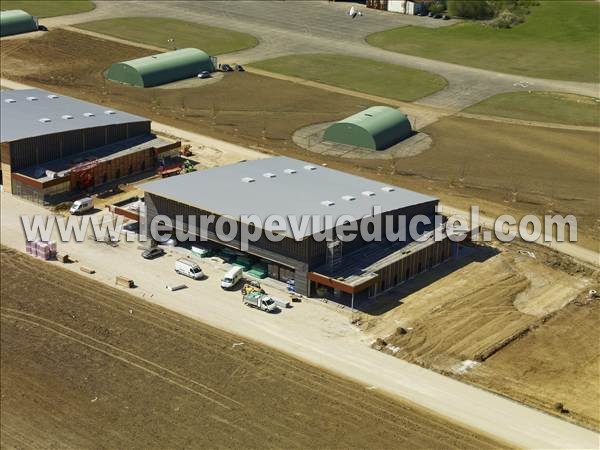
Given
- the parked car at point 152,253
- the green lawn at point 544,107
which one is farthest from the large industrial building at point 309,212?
the green lawn at point 544,107

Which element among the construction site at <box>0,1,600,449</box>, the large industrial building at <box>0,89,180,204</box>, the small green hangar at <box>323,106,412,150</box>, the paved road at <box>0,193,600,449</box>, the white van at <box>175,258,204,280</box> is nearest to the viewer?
the paved road at <box>0,193,600,449</box>

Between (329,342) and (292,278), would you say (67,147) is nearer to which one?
(292,278)

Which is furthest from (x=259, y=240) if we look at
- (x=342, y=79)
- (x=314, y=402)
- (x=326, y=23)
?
(x=326, y=23)

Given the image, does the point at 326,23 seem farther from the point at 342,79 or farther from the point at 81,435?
the point at 81,435

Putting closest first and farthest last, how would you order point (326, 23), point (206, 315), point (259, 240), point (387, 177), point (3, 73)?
point (206, 315), point (259, 240), point (387, 177), point (3, 73), point (326, 23)

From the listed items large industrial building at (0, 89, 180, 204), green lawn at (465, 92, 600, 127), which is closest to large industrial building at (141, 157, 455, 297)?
large industrial building at (0, 89, 180, 204)

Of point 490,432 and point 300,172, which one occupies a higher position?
point 300,172

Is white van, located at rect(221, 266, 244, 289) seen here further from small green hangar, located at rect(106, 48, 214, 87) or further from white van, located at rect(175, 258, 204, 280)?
small green hangar, located at rect(106, 48, 214, 87)
